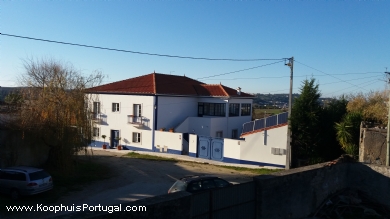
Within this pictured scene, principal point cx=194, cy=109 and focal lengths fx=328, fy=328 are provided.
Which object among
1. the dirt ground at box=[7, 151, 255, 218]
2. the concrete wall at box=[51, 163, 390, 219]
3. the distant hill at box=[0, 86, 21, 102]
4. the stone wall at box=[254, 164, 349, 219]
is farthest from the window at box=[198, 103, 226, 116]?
the stone wall at box=[254, 164, 349, 219]

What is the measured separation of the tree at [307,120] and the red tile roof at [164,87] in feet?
47.7

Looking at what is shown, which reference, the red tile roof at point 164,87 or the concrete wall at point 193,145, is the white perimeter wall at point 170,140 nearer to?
the concrete wall at point 193,145

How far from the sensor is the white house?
33000 millimetres

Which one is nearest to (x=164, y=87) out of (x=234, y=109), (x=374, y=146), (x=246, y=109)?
(x=234, y=109)

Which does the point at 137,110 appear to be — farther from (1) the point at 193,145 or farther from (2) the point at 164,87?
(1) the point at 193,145

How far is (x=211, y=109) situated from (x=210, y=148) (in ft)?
28.1

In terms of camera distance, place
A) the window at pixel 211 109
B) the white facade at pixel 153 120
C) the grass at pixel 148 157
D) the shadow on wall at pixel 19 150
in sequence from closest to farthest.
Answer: the shadow on wall at pixel 19 150 → the grass at pixel 148 157 → the white facade at pixel 153 120 → the window at pixel 211 109

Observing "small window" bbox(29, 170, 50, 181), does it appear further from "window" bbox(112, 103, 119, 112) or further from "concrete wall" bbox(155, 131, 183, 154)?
"window" bbox(112, 103, 119, 112)

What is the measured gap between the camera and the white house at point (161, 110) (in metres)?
33.0

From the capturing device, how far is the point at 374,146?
15641 millimetres

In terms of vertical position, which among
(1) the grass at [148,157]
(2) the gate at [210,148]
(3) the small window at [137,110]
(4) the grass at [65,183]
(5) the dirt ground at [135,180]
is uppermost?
(3) the small window at [137,110]

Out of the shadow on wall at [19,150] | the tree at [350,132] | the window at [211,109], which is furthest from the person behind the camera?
the window at [211,109]

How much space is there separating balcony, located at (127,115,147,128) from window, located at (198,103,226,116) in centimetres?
719

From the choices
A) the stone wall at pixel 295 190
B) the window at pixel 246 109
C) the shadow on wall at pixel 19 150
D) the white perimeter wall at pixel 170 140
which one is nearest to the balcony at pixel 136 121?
the white perimeter wall at pixel 170 140
